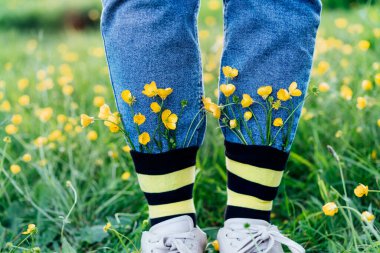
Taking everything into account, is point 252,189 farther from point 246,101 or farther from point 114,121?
point 114,121

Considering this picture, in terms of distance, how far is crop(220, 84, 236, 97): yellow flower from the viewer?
0.85 metres

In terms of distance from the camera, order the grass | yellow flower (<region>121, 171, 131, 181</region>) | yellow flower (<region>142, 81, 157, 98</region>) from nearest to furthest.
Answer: yellow flower (<region>142, 81, 157, 98</region>)
the grass
yellow flower (<region>121, 171, 131, 181</region>)

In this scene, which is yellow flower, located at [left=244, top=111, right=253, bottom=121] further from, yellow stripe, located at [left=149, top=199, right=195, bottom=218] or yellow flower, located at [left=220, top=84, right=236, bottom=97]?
yellow stripe, located at [left=149, top=199, right=195, bottom=218]

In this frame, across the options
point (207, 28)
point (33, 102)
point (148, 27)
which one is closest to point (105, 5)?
point (148, 27)

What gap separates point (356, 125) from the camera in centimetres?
129

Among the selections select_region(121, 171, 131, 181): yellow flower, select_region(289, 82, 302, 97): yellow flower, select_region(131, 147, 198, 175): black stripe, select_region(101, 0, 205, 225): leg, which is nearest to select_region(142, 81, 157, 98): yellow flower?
select_region(101, 0, 205, 225): leg

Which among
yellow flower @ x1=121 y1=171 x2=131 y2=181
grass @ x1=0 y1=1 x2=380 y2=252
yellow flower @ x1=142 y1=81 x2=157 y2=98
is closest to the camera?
yellow flower @ x1=142 y1=81 x2=157 y2=98

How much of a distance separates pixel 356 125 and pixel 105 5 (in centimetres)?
72

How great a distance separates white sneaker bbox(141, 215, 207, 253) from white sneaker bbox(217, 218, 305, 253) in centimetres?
5

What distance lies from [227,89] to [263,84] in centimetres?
6

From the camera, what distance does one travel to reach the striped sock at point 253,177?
2.82 ft

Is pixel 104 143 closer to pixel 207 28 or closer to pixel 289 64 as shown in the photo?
pixel 289 64

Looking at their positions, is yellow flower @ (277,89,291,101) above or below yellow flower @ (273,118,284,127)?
above

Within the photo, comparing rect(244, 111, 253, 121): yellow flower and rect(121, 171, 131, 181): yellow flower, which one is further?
rect(121, 171, 131, 181): yellow flower
